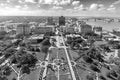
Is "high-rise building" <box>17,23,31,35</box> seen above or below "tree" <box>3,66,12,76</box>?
above

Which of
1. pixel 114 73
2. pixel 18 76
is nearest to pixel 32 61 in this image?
pixel 18 76

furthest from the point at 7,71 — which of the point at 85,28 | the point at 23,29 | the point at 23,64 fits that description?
the point at 85,28

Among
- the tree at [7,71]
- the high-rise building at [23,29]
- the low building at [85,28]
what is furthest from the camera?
the low building at [85,28]

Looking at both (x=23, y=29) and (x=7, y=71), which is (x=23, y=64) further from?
(x=23, y=29)

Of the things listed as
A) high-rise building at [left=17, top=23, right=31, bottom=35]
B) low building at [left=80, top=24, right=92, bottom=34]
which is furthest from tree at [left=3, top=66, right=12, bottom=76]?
low building at [left=80, top=24, right=92, bottom=34]

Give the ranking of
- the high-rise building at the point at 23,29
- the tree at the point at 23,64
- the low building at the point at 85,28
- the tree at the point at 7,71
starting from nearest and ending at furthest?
the tree at the point at 7,71 → the tree at the point at 23,64 → the high-rise building at the point at 23,29 → the low building at the point at 85,28

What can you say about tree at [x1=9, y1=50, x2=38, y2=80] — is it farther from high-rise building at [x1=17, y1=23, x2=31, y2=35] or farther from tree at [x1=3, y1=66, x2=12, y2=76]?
high-rise building at [x1=17, y1=23, x2=31, y2=35]

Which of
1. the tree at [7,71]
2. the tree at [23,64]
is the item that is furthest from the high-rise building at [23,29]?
the tree at [7,71]

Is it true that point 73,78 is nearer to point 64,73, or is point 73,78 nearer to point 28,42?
point 64,73

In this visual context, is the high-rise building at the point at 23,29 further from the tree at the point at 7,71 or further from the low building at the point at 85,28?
the tree at the point at 7,71

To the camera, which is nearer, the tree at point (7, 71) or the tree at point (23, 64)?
the tree at point (7, 71)

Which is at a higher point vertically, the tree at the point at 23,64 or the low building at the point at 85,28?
the low building at the point at 85,28
